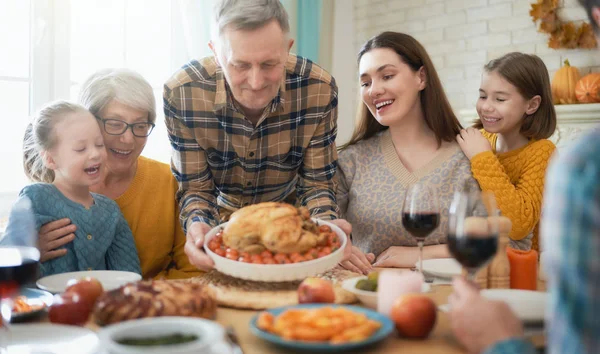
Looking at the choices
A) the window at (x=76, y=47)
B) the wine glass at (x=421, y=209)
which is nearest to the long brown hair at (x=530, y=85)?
the wine glass at (x=421, y=209)

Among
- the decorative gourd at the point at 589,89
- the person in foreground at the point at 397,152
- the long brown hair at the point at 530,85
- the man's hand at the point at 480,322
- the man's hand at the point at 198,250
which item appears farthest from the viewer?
the decorative gourd at the point at 589,89

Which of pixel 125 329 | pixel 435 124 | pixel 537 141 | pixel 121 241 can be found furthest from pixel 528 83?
pixel 125 329

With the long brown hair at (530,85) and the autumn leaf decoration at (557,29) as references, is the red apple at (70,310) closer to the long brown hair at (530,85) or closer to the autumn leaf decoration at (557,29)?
the long brown hair at (530,85)

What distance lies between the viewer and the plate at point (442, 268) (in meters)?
1.52

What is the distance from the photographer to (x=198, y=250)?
4.94 feet

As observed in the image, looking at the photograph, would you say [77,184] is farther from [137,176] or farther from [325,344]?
[325,344]

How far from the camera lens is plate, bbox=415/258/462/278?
1518 millimetres

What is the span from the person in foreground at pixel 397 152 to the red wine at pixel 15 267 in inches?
55.9

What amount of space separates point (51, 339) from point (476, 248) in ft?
2.49

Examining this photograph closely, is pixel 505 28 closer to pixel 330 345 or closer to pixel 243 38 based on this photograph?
pixel 243 38

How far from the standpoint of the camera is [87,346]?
989 mm

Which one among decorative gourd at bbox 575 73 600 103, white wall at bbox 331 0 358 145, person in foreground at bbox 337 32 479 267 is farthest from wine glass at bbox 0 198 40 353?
white wall at bbox 331 0 358 145

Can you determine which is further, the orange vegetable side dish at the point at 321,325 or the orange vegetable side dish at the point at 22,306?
the orange vegetable side dish at the point at 22,306

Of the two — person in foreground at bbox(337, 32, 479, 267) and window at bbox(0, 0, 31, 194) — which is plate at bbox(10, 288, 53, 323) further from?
window at bbox(0, 0, 31, 194)
